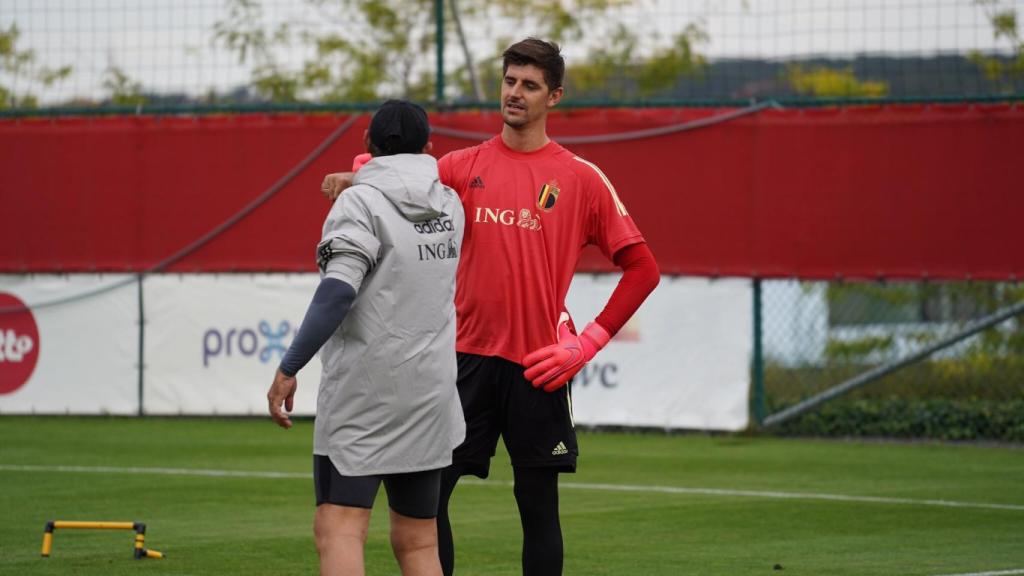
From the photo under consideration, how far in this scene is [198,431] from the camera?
598 inches

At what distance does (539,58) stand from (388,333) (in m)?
1.40

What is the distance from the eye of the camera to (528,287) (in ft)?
20.8

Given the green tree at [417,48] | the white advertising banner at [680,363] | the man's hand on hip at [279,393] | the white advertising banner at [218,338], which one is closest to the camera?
the man's hand on hip at [279,393]

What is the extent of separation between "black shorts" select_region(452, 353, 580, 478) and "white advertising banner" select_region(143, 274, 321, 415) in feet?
30.6

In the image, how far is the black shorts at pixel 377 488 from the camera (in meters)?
5.62

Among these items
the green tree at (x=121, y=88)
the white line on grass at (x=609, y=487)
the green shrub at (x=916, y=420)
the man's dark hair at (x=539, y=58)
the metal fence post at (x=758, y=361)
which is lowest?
the green shrub at (x=916, y=420)

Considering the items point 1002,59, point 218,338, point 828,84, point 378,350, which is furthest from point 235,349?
point 378,350

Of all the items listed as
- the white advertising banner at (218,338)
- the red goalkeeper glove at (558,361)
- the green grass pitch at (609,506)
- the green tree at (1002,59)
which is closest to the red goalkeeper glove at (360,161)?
the red goalkeeper glove at (558,361)

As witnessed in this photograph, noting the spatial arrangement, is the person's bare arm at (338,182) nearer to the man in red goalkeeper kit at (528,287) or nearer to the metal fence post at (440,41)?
the man in red goalkeeper kit at (528,287)

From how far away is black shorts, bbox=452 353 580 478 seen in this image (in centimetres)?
640

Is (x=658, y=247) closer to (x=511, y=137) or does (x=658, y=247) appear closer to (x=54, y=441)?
(x=54, y=441)

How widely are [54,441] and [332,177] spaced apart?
896 centimetres

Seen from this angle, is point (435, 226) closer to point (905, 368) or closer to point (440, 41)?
point (440, 41)

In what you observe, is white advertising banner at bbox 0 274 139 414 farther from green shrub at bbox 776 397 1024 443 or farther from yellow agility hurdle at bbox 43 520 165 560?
yellow agility hurdle at bbox 43 520 165 560
